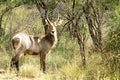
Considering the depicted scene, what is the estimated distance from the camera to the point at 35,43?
39.9 feet

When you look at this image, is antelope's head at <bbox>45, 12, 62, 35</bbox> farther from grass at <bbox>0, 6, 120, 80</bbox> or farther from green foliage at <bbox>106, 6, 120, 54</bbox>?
green foliage at <bbox>106, 6, 120, 54</bbox>

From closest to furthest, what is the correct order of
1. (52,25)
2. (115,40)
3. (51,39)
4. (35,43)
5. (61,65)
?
(115,40) → (52,25) → (61,65) → (35,43) → (51,39)

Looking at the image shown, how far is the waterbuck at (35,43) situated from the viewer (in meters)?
11.2

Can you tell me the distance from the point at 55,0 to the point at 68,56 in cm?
184

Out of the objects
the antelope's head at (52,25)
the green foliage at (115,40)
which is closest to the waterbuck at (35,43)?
the antelope's head at (52,25)

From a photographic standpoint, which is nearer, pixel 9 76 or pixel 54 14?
pixel 9 76

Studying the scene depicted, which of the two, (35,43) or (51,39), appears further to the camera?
(51,39)

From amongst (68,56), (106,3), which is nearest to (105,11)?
(106,3)

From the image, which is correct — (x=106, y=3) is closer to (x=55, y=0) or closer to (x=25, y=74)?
(x=55, y=0)

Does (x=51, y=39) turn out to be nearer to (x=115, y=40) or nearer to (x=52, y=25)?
(x=52, y=25)

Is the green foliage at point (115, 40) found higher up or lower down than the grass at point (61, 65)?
higher up

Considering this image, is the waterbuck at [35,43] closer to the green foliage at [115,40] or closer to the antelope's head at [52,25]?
the antelope's head at [52,25]

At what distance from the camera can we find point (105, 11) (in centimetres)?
1195

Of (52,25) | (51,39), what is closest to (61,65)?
(51,39)
